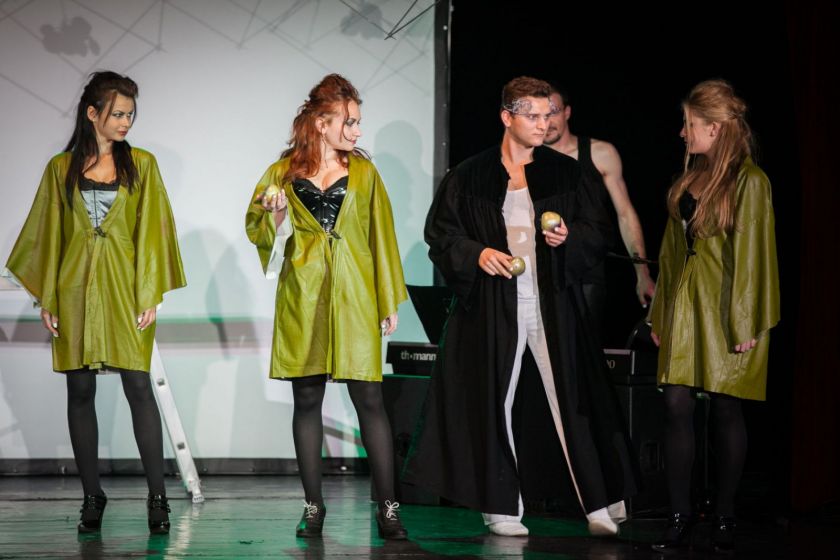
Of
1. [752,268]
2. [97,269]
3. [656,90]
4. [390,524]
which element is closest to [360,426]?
[390,524]

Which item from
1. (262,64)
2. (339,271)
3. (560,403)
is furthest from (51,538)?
(262,64)

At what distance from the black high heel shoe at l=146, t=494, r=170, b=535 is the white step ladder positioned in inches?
36.5

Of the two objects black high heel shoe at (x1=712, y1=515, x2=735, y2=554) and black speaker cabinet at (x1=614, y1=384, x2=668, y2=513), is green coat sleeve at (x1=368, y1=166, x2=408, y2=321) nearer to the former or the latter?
black speaker cabinet at (x1=614, y1=384, x2=668, y2=513)

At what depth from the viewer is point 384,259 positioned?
13.6 ft

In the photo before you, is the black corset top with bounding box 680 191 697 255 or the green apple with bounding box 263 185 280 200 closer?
the green apple with bounding box 263 185 280 200

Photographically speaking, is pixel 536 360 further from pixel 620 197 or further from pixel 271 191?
pixel 620 197

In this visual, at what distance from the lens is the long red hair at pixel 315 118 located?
13.4ft

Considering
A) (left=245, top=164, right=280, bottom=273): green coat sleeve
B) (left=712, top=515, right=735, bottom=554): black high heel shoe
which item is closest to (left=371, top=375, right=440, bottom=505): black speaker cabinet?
(left=245, top=164, right=280, bottom=273): green coat sleeve

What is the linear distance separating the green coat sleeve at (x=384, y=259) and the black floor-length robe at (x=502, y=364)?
19 centimetres

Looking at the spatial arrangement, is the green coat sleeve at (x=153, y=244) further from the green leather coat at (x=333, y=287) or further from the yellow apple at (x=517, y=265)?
the yellow apple at (x=517, y=265)

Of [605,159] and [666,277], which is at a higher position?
[605,159]

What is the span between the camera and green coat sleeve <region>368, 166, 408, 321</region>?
412cm

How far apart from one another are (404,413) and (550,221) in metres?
1.42

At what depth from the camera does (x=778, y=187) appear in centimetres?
537
